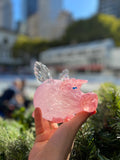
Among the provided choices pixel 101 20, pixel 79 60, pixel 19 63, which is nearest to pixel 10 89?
pixel 79 60

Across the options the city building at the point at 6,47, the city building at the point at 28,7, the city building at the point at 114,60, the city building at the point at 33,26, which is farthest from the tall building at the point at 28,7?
the city building at the point at 114,60

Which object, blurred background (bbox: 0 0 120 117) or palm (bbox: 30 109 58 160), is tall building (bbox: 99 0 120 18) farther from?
palm (bbox: 30 109 58 160)

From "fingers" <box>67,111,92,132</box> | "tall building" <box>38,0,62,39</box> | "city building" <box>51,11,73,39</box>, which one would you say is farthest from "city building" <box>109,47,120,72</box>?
"tall building" <box>38,0,62,39</box>

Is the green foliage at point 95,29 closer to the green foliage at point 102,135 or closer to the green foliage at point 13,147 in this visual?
the green foliage at point 102,135

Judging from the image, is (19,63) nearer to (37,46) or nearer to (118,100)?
(37,46)

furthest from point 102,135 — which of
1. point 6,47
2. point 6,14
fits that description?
point 6,14

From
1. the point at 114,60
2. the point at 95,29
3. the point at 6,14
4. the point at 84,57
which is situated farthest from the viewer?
the point at 6,14

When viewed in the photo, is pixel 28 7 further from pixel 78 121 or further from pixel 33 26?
pixel 78 121
